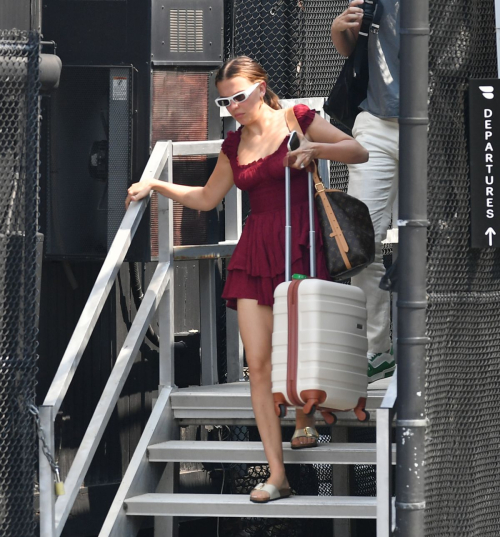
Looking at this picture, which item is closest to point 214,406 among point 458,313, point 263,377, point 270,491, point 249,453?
point 249,453

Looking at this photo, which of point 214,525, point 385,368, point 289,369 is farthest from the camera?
point 214,525

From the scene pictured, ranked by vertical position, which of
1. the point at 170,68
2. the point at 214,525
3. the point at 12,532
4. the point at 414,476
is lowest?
the point at 214,525

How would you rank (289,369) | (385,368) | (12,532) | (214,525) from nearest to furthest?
(12,532) → (289,369) → (385,368) → (214,525)

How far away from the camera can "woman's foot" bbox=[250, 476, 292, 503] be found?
4633 millimetres

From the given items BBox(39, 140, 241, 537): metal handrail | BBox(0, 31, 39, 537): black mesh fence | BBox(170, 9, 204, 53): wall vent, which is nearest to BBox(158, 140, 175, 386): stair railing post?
BBox(39, 140, 241, 537): metal handrail

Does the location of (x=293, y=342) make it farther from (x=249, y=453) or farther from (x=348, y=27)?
(x=348, y=27)

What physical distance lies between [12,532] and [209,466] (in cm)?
306

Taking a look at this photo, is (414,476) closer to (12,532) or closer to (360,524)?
(12,532)

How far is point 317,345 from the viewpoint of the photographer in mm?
4371

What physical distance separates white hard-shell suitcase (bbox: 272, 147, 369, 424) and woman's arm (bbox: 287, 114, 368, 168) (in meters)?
0.53

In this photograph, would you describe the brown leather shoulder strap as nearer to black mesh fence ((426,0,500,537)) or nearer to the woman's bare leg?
the woman's bare leg

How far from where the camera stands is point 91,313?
4.81m

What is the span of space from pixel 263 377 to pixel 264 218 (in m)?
0.71

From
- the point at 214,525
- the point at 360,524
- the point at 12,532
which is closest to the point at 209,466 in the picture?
the point at 214,525
